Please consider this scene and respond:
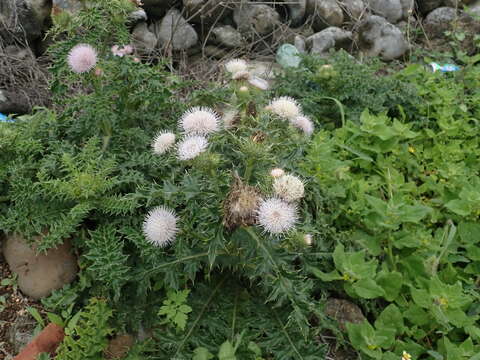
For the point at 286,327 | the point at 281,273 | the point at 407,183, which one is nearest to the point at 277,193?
the point at 281,273

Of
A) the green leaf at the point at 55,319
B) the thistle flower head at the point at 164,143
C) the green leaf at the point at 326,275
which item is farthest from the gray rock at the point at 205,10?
the green leaf at the point at 55,319

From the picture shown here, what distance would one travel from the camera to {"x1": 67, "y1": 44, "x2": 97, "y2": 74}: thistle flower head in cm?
224

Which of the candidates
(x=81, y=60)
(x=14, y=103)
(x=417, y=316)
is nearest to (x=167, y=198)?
(x=81, y=60)

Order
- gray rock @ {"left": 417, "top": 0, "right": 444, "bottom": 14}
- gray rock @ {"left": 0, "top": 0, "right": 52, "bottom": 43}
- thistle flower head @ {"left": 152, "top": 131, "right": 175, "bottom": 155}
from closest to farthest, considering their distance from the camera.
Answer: thistle flower head @ {"left": 152, "top": 131, "right": 175, "bottom": 155}, gray rock @ {"left": 0, "top": 0, "right": 52, "bottom": 43}, gray rock @ {"left": 417, "top": 0, "right": 444, "bottom": 14}

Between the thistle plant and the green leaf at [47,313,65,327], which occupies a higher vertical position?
the thistle plant

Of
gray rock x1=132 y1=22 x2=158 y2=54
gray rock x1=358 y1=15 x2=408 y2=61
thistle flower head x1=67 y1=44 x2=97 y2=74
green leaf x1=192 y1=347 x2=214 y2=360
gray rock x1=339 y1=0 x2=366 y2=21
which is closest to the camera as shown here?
green leaf x1=192 y1=347 x2=214 y2=360

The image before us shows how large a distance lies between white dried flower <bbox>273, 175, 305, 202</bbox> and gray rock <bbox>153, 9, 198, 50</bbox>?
3.25 metres

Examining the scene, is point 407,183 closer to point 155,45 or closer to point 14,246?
point 14,246

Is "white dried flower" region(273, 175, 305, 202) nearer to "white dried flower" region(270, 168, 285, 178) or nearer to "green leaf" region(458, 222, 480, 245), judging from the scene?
"white dried flower" region(270, 168, 285, 178)

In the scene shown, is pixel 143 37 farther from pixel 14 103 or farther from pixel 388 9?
pixel 388 9

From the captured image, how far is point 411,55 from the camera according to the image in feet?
15.5

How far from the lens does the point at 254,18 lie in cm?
481

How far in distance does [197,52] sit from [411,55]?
2265 mm

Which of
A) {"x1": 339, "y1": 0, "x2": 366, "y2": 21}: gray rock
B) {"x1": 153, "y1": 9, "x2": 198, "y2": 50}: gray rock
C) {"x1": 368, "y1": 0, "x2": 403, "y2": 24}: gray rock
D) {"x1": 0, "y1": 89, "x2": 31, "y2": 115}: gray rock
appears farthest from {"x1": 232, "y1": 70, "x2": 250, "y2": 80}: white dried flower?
{"x1": 368, "y1": 0, "x2": 403, "y2": 24}: gray rock
